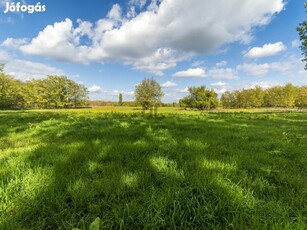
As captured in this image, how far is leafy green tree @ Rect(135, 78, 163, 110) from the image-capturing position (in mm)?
75281

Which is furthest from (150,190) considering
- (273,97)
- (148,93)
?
(273,97)

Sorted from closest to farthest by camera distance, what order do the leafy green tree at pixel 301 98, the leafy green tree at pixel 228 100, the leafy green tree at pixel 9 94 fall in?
the leafy green tree at pixel 9 94, the leafy green tree at pixel 301 98, the leafy green tree at pixel 228 100

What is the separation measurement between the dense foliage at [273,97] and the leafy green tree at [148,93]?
6110cm

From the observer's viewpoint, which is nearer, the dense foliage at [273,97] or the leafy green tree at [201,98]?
the leafy green tree at [201,98]

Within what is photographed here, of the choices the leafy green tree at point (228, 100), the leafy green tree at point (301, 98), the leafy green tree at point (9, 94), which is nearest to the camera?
the leafy green tree at point (9, 94)

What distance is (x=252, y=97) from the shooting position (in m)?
103

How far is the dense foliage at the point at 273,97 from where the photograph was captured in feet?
315

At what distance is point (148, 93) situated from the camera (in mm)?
75250

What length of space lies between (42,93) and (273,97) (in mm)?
126521

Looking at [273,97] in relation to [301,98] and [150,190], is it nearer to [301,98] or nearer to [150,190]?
[301,98]

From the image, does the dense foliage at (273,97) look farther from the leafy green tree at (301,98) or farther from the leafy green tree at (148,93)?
the leafy green tree at (148,93)

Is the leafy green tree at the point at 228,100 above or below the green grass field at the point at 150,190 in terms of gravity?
above

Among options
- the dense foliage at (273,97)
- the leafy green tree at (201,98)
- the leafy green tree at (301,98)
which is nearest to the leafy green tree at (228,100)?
the dense foliage at (273,97)

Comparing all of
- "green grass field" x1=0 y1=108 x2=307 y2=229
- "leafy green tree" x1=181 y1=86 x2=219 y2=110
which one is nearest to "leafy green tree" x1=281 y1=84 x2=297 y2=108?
"leafy green tree" x1=181 y1=86 x2=219 y2=110
